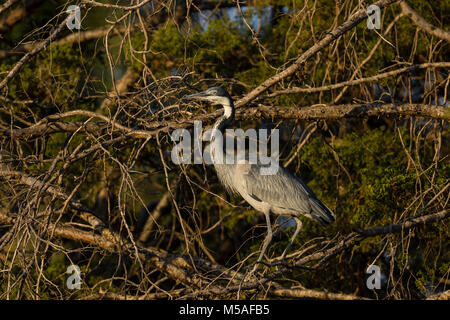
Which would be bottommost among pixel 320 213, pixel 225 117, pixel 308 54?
pixel 320 213

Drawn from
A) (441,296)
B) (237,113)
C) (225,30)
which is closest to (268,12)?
(225,30)

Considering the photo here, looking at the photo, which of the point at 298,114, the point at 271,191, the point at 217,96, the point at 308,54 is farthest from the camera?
the point at 271,191

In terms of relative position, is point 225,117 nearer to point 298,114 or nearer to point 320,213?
point 298,114

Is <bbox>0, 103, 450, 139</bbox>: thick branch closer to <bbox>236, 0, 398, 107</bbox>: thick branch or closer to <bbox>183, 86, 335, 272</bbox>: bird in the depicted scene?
<bbox>183, 86, 335, 272</bbox>: bird

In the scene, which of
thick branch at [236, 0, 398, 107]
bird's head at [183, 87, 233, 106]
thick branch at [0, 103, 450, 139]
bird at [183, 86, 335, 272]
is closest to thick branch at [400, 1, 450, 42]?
thick branch at [0, 103, 450, 139]

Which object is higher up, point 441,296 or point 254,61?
point 254,61

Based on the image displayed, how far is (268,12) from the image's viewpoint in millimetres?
8711

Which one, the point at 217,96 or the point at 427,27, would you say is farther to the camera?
the point at 427,27

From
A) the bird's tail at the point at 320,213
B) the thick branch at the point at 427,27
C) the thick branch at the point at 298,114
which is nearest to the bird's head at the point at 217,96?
the thick branch at the point at 298,114

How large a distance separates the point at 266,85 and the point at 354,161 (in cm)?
306

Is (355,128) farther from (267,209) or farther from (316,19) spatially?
(267,209)

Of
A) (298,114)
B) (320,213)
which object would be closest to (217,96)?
(298,114)
